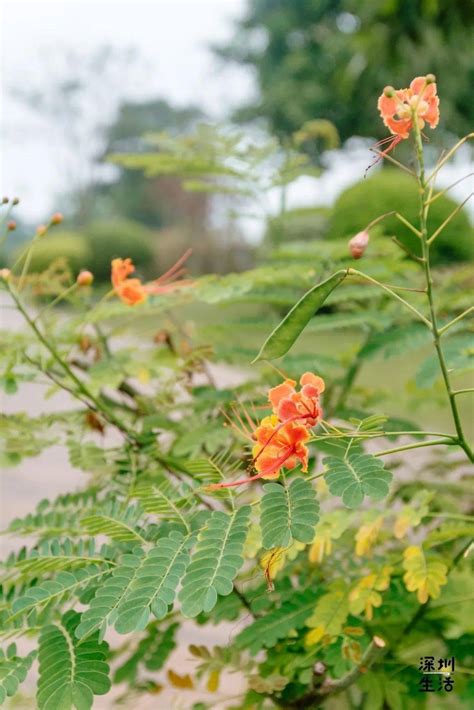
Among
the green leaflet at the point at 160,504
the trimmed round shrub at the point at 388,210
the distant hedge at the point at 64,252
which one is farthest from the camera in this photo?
the distant hedge at the point at 64,252

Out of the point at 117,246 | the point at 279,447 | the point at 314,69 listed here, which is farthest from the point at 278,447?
the point at 314,69

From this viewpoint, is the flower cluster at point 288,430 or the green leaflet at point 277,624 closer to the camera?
the flower cluster at point 288,430

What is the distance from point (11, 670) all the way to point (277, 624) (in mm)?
316

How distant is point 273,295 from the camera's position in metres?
1.11

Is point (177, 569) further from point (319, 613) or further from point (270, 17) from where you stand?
point (270, 17)

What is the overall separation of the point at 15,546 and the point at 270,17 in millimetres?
12956

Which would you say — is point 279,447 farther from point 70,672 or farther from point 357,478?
point 70,672

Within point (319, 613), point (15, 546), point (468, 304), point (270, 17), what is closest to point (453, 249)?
point (15, 546)

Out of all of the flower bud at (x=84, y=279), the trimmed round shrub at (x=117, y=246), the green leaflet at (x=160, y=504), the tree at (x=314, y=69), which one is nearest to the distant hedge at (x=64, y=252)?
the trimmed round shrub at (x=117, y=246)

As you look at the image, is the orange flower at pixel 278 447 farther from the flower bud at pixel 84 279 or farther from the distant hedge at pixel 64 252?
the distant hedge at pixel 64 252

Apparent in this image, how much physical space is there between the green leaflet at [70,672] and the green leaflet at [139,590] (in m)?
0.06

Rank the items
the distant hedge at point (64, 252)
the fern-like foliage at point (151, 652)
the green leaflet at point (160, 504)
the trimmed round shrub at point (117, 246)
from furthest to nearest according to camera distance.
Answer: the trimmed round shrub at point (117, 246) → the distant hedge at point (64, 252) → the fern-like foliage at point (151, 652) → the green leaflet at point (160, 504)

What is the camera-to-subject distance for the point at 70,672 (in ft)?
1.97

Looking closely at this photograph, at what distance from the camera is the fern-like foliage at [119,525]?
25.9 inches
